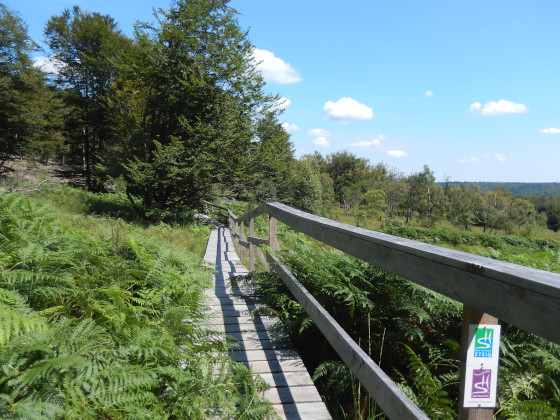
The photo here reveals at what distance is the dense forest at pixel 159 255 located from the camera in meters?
1.84

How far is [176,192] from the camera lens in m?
19.6

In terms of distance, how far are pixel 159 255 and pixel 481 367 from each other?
3.46 metres

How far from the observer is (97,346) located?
6.37ft

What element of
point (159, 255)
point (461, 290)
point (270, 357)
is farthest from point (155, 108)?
point (461, 290)

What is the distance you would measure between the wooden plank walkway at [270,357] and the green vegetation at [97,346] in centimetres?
23

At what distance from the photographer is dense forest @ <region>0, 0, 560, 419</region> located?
6.02ft

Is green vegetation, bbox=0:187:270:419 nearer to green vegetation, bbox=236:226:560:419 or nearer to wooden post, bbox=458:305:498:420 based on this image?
green vegetation, bbox=236:226:560:419

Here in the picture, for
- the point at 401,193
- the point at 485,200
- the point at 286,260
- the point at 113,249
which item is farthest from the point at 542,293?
the point at 485,200

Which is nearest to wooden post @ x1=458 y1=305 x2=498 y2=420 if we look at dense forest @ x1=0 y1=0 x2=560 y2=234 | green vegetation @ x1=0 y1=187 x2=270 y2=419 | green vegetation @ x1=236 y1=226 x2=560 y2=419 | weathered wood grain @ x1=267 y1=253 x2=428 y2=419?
weathered wood grain @ x1=267 y1=253 x2=428 y2=419

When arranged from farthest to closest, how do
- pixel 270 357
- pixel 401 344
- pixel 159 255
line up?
pixel 159 255
pixel 270 357
pixel 401 344

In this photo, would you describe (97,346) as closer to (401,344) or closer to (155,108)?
(401,344)

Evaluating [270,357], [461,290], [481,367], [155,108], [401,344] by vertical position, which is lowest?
[270,357]

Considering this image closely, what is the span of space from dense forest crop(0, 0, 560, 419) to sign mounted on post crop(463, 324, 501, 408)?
533 mm

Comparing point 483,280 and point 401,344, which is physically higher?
point 483,280
